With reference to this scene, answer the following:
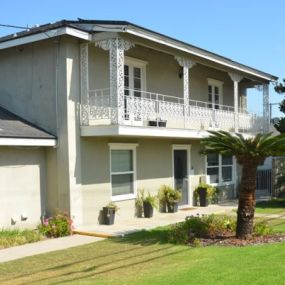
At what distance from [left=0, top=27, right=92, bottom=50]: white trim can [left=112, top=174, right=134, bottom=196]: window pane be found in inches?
181

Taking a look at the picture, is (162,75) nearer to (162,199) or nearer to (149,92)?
(149,92)

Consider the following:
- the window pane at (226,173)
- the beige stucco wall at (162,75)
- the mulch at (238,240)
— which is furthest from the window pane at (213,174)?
the mulch at (238,240)

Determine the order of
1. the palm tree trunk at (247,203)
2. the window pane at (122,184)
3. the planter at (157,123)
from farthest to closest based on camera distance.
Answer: the planter at (157,123) → the window pane at (122,184) → the palm tree trunk at (247,203)

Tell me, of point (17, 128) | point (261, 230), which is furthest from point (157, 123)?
point (261, 230)

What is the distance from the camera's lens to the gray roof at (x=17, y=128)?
42.6 ft

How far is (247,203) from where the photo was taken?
37.4 feet

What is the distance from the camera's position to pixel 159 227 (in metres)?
14.0

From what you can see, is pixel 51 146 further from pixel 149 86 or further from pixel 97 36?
pixel 149 86

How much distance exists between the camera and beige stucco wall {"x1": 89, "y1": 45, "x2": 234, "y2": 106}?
50.3ft

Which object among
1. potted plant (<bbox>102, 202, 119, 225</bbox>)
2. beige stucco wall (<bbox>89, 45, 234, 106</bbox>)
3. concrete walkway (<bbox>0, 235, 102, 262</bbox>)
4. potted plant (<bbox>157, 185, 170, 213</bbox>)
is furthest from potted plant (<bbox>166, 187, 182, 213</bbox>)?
concrete walkway (<bbox>0, 235, 102, 262</bbox>)

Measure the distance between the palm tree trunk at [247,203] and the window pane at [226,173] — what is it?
1101 cm

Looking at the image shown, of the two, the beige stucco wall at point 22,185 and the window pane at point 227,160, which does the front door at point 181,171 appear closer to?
the window pane at point 227,160

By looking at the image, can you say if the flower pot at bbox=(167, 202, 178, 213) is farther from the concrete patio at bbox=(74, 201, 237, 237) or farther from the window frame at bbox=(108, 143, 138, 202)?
the window frame at bbox=(108, 143, 138, 202)

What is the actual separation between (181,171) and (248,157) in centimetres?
826
